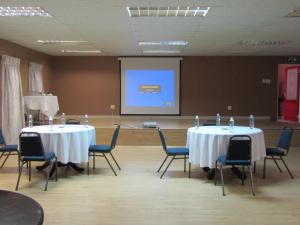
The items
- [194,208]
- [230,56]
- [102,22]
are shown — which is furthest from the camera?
[230,56]

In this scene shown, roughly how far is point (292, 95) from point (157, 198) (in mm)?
10112

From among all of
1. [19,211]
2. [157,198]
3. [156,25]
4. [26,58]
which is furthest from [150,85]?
[19,211]

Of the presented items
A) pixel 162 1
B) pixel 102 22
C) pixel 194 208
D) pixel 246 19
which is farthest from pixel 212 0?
pixel 194 208

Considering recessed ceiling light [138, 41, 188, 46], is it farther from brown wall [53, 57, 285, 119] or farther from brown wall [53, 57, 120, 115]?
brown wall [53, 57, 120, 115]

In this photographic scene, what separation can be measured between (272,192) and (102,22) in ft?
13.1

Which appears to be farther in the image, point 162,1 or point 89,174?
point 89,174

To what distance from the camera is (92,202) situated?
427cm

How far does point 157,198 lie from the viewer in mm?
4457

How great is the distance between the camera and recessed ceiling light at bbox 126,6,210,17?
5043 mm

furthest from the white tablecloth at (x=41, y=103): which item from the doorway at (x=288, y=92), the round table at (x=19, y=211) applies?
the doorway at (x=288, y=92)

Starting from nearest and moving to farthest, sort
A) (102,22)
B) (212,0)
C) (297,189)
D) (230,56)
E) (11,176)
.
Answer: (212,0), (297,189), (11,176), (102,22), (230,56)

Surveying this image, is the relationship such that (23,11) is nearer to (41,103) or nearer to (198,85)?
(41,103)

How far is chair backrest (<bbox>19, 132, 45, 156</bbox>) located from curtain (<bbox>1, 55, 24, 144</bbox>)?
346 cm

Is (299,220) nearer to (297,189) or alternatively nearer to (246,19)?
(297,189)
